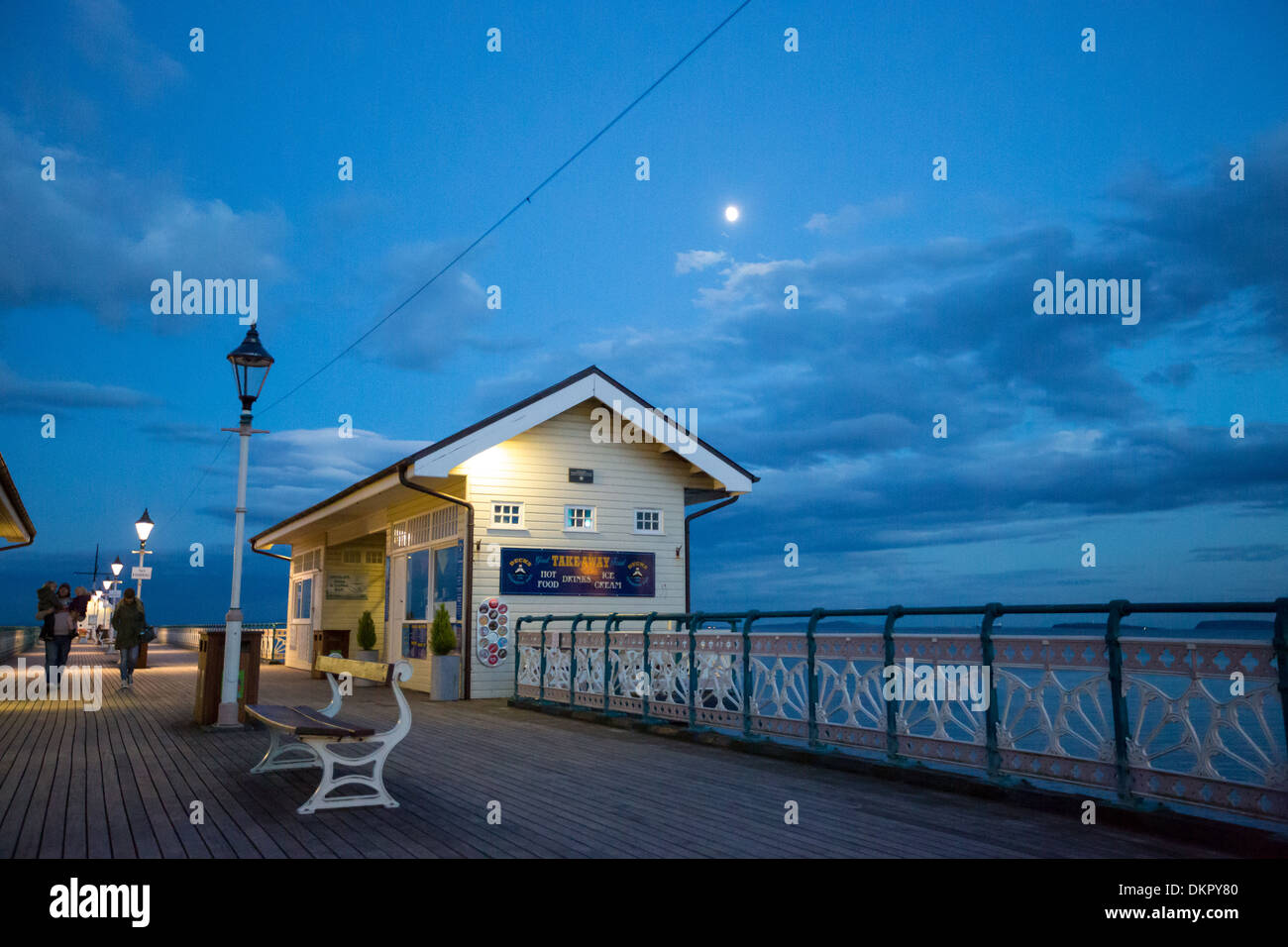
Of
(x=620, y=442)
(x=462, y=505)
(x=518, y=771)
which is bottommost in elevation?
(x=518, y=771)

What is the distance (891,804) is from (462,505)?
964 cm

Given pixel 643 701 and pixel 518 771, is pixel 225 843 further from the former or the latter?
pixel 643 701

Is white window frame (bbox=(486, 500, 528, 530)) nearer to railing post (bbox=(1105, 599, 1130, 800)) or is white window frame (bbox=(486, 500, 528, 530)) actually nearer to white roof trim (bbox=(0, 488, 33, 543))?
white roof trim (bbox=(0, 488, 33, 543))

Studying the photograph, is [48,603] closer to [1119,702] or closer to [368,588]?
[368,588]

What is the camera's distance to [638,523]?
16.1 m

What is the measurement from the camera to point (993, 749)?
255 inches

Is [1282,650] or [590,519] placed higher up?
[590,519]

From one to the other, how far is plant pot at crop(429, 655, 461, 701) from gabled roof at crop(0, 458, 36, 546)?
25.6 ft

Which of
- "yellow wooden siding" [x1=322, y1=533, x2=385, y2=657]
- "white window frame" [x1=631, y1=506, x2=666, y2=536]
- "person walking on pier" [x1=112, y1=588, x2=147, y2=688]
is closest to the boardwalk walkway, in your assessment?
"white window frame" [x1=631, y1=506, x2=666, y2=536]

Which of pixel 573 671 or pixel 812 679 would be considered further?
pixel 573 671

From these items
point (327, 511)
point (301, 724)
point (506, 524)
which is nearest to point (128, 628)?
point (327, 511)

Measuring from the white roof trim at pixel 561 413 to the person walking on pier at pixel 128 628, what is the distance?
7.40m

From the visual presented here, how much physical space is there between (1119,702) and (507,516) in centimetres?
1068
